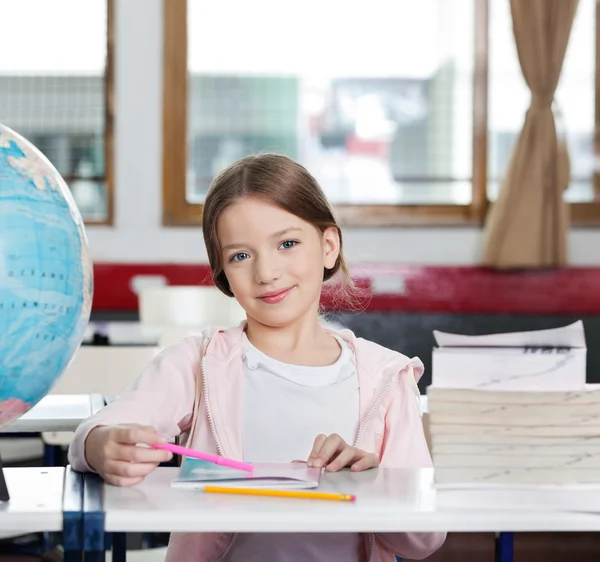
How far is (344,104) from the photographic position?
4.44 meters

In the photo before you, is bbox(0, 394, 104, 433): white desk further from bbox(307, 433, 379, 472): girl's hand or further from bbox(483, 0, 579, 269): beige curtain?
bbox(483, 0, 579, 269): beige curtain

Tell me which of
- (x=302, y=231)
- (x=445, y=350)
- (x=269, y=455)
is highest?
(x=302, y=231)

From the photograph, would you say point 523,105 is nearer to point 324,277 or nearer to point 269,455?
point 324,277

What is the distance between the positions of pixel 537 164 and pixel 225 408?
10.1ft

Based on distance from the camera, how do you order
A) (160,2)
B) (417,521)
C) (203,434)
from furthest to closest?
(160,2)
(203,434)
(417,521)

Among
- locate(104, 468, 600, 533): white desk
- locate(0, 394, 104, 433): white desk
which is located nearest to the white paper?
locate(104, 468, 600, 533): white desk

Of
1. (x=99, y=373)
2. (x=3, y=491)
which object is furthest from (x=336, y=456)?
(x=99, y=373)

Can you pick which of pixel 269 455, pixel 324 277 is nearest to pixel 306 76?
pixel 324 277

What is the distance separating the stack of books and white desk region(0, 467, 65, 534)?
383 mm

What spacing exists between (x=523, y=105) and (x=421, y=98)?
429 mm

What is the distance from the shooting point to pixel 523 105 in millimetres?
4395

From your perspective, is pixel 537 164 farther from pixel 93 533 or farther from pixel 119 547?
pixel 93 533

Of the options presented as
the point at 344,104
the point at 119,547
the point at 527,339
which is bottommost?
the point at 119,547

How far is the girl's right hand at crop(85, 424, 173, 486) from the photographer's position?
1.10 m
